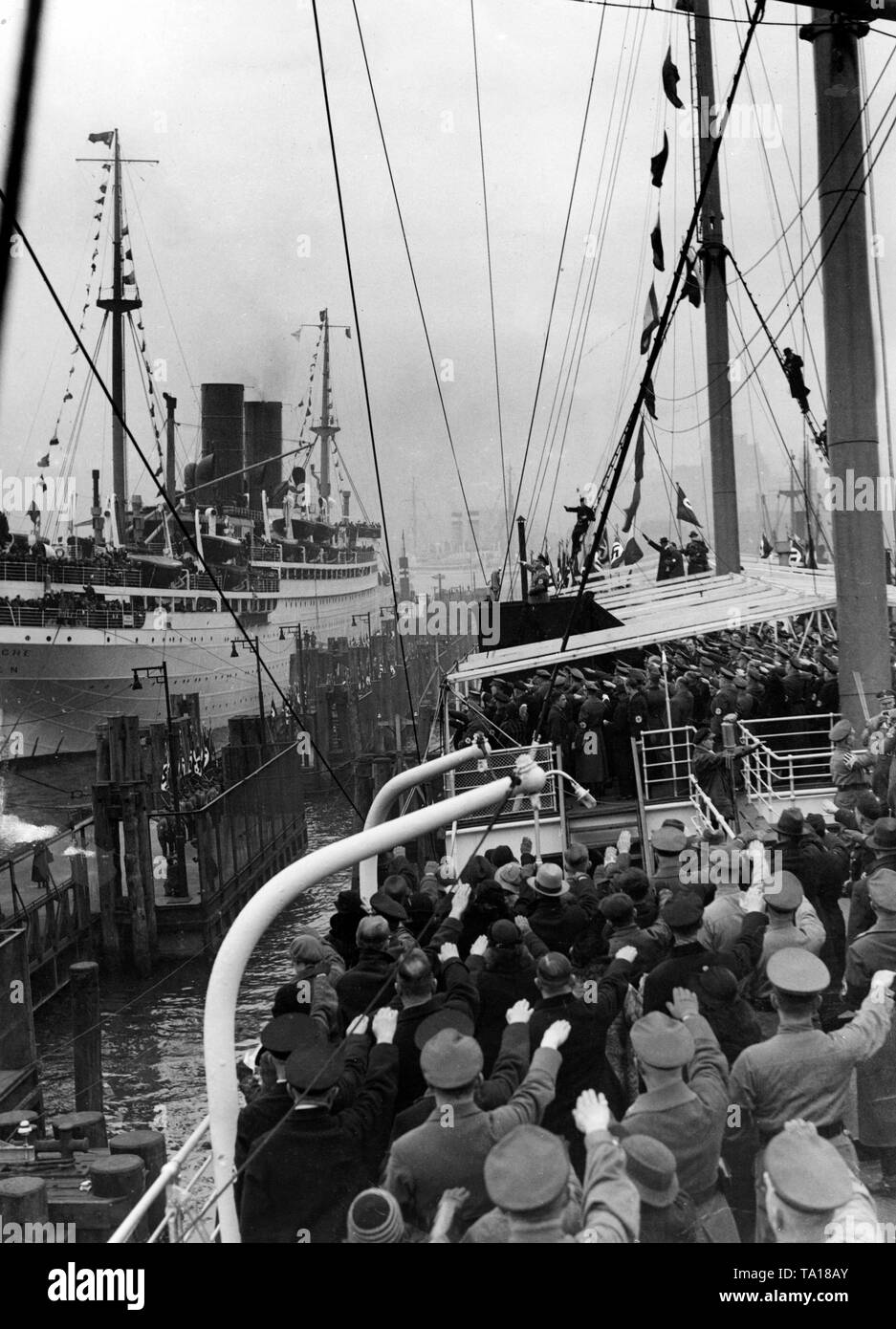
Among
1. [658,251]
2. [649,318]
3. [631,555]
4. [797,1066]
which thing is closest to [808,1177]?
[797,1066]

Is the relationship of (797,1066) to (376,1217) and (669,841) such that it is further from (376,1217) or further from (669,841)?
(669,841)

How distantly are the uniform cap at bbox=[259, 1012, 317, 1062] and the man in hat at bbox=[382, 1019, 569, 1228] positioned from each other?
58 cm

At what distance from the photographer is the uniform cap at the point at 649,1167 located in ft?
8.93

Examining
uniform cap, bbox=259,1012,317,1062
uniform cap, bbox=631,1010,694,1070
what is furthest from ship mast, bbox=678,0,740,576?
uniform cap, bbox=631,1010,694,1070

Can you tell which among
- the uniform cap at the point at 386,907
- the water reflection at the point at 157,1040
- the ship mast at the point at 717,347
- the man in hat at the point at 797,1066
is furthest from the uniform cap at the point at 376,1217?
the ship mast at the point at 717,347

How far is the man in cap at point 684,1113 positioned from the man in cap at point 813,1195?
0.70 ft

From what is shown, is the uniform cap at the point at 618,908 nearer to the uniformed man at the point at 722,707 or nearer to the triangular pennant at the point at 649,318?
the uniformed man at the point at 722,707

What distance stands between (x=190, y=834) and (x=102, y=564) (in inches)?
691

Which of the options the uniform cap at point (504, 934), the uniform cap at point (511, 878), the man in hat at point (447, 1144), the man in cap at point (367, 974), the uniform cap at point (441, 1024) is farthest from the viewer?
the uniform cap at point (511, 878)

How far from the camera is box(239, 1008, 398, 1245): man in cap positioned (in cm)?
321

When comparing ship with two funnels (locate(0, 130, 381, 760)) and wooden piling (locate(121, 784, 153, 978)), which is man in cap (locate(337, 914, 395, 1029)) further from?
ship with two funnels (locate(0, 130, 381, 760))

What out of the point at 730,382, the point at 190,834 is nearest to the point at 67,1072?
the point at 190,834
